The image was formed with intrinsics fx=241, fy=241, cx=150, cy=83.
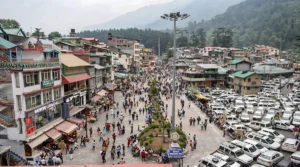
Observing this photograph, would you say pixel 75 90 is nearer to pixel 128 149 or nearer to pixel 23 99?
pixel 23 99

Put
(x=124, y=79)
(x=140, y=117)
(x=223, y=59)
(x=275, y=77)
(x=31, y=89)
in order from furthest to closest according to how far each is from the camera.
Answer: (x=223, y=59) → (x=275, y=77) → (x=124, y=79) → (x=140, y=117) → (x=31, y=89)

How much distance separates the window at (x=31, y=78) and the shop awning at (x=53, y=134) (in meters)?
4.81

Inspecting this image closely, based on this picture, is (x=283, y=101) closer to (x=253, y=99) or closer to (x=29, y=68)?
(x=253, y=99)

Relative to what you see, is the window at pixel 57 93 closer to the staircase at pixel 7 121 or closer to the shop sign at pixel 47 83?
the shop sign at pixel 47 83

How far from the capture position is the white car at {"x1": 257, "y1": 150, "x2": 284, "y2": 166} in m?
19.4

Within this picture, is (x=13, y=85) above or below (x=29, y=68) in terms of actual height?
below

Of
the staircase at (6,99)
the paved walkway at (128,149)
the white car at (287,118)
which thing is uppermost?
the staircase at (6,99)

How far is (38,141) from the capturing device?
20.8m

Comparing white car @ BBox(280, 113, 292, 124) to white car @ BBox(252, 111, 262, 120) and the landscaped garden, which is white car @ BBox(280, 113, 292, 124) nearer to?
white car @ BBox(252, 111, 262, 120)

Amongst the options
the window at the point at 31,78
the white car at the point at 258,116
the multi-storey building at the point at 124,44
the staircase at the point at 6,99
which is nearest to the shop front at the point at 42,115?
the staircase at the point at 6,99

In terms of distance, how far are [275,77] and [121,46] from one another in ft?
181

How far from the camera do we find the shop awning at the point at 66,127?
2398 centimetres

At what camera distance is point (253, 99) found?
45.4 metres

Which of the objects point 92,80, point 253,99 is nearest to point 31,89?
point 92,80
